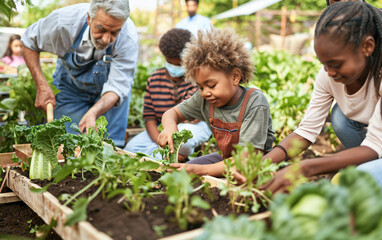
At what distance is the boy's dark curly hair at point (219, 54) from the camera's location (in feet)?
9.00

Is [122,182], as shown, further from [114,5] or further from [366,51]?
[114,5]

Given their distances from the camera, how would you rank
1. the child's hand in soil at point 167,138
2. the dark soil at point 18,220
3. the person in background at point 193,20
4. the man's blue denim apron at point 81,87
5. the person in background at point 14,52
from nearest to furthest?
the dark soil at point 18,220 → the child's hand in soil at point 167,138 → the man's blue denim apron at point 81,87 → the person in background at point 193,20 → the person in background at point 14,52

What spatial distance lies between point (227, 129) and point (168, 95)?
5.13 ft

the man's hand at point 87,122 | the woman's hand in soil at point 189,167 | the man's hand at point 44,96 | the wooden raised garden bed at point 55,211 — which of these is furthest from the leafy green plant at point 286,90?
the wooden raised garden bed at point 55,211

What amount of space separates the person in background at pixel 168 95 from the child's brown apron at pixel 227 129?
114cm

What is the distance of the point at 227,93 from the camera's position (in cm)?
278

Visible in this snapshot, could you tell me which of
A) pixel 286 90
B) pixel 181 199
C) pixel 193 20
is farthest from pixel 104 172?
pixel 193 20

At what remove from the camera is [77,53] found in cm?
424

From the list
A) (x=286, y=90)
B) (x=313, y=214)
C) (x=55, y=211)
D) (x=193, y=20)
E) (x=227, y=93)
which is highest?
(x=193, y=20)

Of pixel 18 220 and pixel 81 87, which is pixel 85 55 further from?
pixel 18 220

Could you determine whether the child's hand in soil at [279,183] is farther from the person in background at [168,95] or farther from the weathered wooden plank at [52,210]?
the person in background at [168,95]

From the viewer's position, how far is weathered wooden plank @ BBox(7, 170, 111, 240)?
1.70 metres

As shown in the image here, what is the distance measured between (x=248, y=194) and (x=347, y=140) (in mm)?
1595

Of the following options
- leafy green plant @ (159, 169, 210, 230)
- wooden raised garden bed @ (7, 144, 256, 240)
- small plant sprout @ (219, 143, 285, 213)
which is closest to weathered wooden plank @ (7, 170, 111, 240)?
wooden raised garden bed @ (7, 144, 256, 240)
